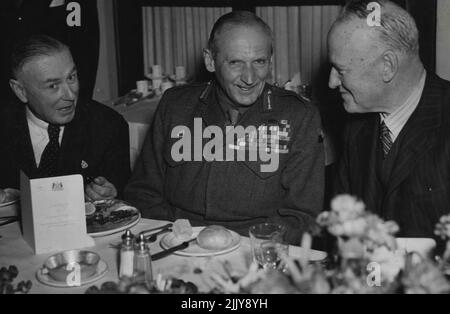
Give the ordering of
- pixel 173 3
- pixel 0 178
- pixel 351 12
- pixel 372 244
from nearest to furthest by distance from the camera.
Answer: pixel 372 244 < pixel 351 12 < pixel 0 178 < pixel 173 3

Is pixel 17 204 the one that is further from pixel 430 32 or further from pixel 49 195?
pixel 430 32

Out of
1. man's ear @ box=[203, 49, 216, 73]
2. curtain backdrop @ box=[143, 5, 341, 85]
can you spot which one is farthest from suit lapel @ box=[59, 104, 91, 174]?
curtain backdrop @ box=[143, 5, 341, 85]

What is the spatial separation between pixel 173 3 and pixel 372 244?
436cm

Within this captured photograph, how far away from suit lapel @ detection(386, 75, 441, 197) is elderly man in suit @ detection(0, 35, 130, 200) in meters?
1.21

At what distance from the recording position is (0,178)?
277 centimetres

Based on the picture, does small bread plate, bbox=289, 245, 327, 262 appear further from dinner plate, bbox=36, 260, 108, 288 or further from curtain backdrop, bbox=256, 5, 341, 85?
curtain backdrop, bbox=256, 5, 341, 85

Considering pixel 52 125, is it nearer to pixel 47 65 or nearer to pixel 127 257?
pixel 47 65

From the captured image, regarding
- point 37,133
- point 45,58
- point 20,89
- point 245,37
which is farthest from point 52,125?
point 245,37

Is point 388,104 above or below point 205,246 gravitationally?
above

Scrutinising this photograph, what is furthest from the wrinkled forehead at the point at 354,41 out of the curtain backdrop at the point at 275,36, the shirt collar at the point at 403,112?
the curtain backdrop at the point at 275,36

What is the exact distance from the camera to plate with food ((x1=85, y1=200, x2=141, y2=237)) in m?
2.03

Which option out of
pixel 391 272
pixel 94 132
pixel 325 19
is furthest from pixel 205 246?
pixel 325 19

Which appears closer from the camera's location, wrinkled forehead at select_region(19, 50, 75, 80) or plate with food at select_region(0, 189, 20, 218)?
plate with food at select_region(0, 189, 20, 218)

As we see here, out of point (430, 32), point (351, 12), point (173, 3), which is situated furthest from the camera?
point (173, 3)
